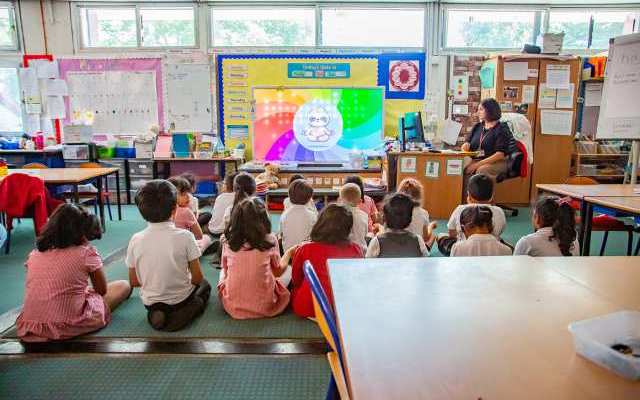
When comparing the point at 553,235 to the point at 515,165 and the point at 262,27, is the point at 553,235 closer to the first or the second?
the point at 515,165

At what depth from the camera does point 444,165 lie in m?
4.72

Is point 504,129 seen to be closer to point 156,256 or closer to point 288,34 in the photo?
point 288,34

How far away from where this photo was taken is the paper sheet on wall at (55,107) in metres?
5.94

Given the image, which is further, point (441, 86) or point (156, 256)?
point (441, 86)

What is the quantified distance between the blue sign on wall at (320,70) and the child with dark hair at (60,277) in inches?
159

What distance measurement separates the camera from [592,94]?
5.76 m

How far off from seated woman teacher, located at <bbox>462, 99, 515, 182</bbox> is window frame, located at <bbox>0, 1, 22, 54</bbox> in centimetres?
578

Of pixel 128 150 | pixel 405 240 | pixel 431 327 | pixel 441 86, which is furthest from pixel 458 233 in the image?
pixel 128 150

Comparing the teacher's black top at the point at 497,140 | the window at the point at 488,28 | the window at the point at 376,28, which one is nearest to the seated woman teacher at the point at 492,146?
the teacher's black top at the point at 497,140

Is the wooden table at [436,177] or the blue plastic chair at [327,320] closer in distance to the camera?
the blue plastic chair at [327,320]

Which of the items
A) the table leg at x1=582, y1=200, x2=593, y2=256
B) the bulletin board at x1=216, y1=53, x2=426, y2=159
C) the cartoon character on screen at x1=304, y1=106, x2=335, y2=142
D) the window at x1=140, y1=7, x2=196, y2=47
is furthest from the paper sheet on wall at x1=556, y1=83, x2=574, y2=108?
the window at x1=140, y1=7, x2=196, y2=47

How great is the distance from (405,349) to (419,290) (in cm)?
33

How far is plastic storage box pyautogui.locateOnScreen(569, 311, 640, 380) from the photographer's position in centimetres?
75

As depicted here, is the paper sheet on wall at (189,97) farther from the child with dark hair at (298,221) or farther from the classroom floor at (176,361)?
the classroom floor at (176,361)
